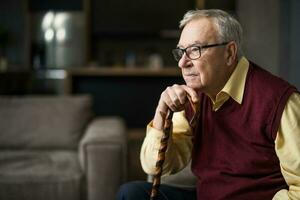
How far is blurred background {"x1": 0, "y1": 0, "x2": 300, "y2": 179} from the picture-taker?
16.7 feet

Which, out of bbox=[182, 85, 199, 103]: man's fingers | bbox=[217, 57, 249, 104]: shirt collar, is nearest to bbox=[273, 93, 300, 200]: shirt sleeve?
bbox=[217, 57, 249, 104]: shirt collar

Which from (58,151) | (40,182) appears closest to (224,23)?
(40,182)

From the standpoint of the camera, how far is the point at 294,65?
7.13 ft

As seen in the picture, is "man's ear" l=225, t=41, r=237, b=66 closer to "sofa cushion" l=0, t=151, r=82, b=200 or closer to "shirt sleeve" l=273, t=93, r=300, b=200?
"shirt sleeve" l=273, t=93, r=300, b=200

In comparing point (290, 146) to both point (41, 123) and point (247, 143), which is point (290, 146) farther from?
point (41, 123)

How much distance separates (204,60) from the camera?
133 cm

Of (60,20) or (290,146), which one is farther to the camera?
(60,20)

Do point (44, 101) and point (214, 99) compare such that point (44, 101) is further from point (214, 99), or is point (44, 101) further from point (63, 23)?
point (63, 23)

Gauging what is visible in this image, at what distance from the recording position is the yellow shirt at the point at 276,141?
1.17 m

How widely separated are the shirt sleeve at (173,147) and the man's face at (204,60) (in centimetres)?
18

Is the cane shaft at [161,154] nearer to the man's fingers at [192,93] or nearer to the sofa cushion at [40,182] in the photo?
the man's fingers at [192,93]

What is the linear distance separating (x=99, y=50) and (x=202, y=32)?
15.4 feet

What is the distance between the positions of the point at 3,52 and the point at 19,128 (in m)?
3.48

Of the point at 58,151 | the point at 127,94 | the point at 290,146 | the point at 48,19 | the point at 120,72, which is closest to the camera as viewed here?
the point at 290,146
